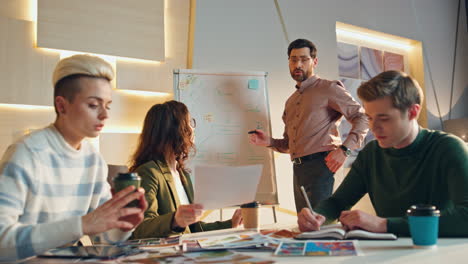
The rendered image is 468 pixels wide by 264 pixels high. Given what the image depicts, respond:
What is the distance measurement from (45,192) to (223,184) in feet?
1.73

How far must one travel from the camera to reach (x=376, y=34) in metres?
5.15

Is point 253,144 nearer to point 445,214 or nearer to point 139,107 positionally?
point 139,107

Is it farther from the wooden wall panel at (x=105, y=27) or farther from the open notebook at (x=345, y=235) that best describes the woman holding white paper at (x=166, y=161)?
the wooden wall panel at (x=105, y=27)

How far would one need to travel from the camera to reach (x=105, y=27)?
10.5ft

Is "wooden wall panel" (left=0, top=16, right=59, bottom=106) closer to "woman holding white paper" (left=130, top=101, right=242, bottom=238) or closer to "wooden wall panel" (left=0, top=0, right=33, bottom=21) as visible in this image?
"wooden wall panel" (left=0, top=0, right=33, bottom=21)

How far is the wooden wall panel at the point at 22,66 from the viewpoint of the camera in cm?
285

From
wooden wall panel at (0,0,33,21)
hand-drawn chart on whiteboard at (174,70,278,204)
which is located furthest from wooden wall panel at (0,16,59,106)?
hand-drawn chart on whiteboard at (174,70,278,204)

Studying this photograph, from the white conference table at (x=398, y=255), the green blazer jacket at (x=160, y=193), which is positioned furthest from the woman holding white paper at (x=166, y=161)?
the white conference table at (x=398, y=255)

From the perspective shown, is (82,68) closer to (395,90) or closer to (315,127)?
(395,90)

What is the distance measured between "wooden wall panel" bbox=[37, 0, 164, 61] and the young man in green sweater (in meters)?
2.23

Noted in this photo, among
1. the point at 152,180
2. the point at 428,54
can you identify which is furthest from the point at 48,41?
the point at 428,54

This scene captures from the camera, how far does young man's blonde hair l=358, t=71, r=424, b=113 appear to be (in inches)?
58.6

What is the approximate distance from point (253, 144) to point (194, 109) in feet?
1.83

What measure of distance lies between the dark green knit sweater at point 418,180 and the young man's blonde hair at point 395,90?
15 cm
